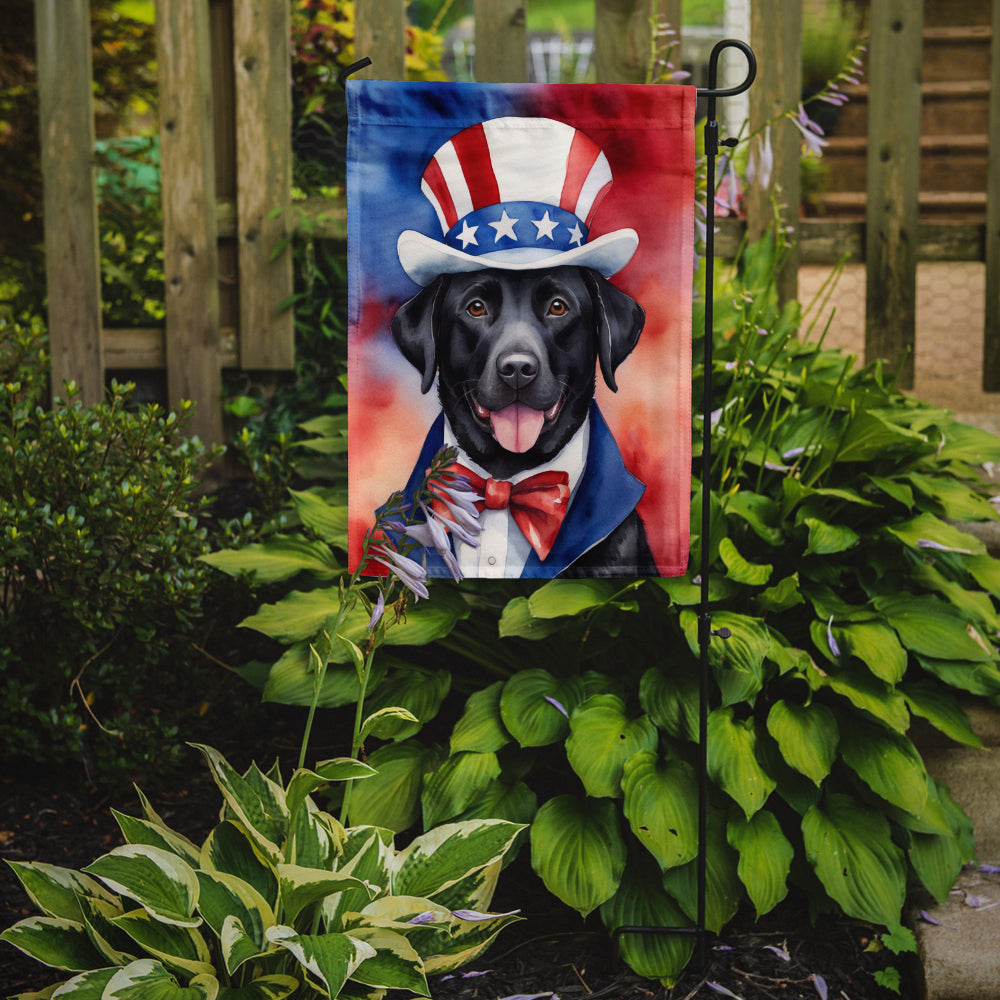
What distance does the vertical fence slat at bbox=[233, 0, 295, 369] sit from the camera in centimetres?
322

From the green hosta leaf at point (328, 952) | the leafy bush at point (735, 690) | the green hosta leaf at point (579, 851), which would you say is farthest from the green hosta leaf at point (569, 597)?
the green hosta leaf at point (328, 952)

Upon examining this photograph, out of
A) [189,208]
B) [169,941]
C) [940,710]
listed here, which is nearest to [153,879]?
[169,941]

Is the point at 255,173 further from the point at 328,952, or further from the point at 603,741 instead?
the point at 328,952

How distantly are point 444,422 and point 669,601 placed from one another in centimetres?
63

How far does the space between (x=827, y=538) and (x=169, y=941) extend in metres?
1.44

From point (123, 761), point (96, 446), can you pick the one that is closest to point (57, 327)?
point (96, 446)

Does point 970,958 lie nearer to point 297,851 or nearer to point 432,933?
point 432,933

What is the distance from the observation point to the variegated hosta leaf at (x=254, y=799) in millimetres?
1612

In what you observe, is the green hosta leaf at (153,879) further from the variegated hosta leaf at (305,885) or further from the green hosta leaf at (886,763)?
the green hosta leaf at (886,763)

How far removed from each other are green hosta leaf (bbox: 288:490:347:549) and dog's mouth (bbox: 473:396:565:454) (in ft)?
2.13

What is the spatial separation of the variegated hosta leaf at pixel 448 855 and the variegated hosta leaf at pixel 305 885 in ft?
0.60

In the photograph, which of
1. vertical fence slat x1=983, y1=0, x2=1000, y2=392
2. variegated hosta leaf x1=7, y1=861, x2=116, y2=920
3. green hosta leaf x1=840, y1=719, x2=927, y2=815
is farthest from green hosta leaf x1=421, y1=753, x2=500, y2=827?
vertical fence slat x1=983, y1=0, x2=1000, y2=392

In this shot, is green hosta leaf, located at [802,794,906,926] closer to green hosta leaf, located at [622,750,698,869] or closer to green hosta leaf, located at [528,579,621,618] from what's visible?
green hosta leaf, located at [622,750,698,869]

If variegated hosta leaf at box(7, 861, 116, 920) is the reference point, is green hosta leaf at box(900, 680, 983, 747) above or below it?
above
